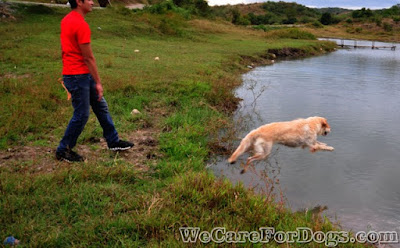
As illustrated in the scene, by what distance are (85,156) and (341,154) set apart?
4485mm

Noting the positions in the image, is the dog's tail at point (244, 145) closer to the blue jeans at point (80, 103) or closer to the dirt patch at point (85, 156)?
the dirt patch at point (85, 156)

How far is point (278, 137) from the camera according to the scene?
527 cm

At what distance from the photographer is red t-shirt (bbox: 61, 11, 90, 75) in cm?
409

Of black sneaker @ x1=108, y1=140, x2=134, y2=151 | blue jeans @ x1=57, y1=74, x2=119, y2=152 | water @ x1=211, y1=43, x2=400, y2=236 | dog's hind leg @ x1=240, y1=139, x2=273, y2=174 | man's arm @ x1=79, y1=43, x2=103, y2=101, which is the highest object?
man's arm @ x1=79, y1=43, x2=103, y2=101

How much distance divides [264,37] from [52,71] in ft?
76.1

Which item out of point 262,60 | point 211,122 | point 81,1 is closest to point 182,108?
point 211,122

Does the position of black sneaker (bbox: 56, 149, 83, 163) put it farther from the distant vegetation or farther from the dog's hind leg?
the distant vegetation

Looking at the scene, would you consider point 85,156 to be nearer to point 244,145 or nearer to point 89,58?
point 89,58

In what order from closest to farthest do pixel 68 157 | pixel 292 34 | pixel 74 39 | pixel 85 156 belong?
pixel 74 39, pixel 68 157, pixel 85 156, pixel 292 34

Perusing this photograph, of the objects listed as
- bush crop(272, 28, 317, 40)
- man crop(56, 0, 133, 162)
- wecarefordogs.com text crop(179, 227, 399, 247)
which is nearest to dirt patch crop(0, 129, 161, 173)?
man crop(56, 0, 133, 162)

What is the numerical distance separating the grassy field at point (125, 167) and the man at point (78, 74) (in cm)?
41

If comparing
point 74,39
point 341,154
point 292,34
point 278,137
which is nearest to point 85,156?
point 74,39

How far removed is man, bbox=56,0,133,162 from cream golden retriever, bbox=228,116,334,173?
2.04 m

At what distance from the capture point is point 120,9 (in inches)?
925
